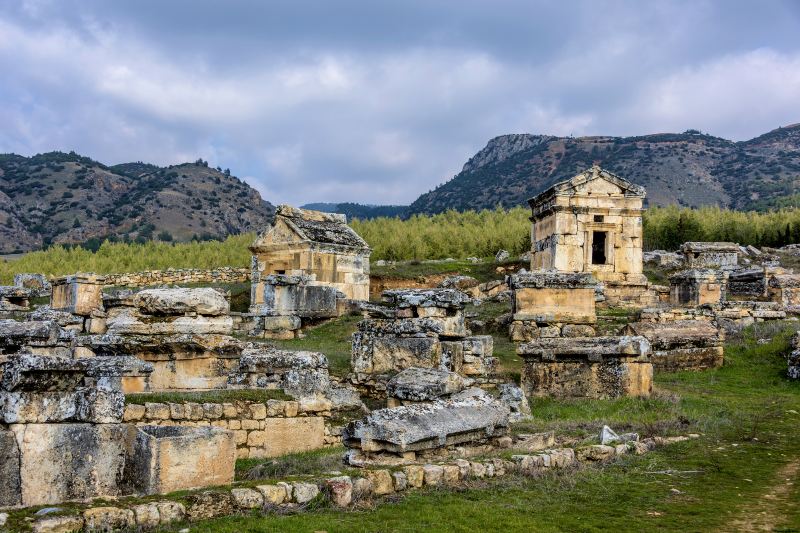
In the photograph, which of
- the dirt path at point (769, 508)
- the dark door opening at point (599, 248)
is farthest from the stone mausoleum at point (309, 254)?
the dirt path at point (769, 508)

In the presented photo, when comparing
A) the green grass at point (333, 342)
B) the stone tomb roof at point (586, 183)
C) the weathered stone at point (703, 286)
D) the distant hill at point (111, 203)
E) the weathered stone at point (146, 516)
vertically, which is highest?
the distant hill at point (111, 203)

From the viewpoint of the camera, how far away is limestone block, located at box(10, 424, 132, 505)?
5.31 meters

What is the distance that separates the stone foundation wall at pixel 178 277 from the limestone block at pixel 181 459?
1103 inches

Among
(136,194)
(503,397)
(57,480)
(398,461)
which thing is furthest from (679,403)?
(136,194)

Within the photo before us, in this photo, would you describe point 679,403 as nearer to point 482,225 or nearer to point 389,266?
point 389,266

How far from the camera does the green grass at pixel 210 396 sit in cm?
691

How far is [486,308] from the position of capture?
2041 cm

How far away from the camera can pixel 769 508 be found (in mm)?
5355

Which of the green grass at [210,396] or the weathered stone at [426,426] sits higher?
the green grass at [210,396]

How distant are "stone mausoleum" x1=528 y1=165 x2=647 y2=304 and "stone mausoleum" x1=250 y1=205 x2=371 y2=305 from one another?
22.1 ft

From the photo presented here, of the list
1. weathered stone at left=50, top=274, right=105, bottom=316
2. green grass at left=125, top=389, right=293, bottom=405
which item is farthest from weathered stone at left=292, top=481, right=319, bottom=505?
weathered stone at left=50, top=274, right=105, bottom=316

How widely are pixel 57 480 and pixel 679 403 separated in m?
7.79

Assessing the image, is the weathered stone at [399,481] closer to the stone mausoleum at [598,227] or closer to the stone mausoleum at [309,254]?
the stone mausoleum at [309,254]

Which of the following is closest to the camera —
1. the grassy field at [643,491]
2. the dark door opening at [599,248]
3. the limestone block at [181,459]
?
the grassy field at [643,491]
